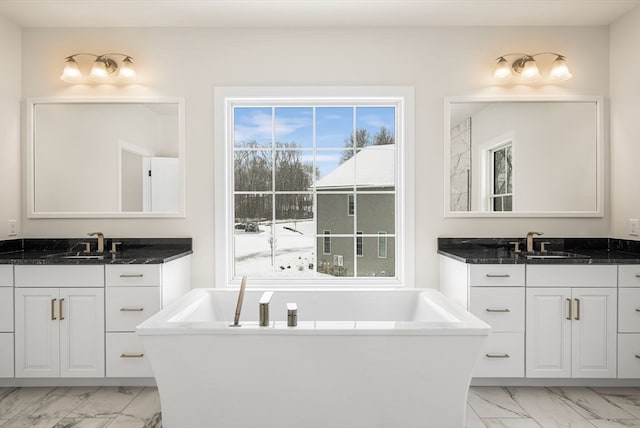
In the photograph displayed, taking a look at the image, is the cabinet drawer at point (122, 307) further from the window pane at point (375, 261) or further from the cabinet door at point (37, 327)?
the window pane at point (375, 261)

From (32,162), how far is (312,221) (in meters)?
2.18

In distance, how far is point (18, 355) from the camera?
2713mm

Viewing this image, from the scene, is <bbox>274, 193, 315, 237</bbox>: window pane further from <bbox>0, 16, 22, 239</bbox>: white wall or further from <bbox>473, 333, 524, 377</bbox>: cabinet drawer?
<bbox>0, 16, 22, 239</bbox>: white wall

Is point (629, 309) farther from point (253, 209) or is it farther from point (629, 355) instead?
point (253, 209)

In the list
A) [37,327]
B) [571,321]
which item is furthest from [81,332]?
[571,321]

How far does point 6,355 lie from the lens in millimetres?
2713

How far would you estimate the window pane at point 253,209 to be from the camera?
3.38m

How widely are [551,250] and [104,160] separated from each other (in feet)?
11.4

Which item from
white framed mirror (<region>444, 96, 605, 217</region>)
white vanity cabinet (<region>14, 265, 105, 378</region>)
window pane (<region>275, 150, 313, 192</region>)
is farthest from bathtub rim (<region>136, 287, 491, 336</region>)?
window pane (<region>275, 150, 313, 192</region>)

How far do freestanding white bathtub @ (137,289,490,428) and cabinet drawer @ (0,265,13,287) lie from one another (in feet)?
4.30

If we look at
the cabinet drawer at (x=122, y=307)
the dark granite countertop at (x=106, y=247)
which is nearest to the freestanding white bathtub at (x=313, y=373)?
the cabinet drawer at (x=122, y=307)

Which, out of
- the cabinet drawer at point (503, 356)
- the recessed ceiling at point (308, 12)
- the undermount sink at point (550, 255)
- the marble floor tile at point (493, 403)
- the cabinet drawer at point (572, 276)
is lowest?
the marble floor tile at point (493, 403)

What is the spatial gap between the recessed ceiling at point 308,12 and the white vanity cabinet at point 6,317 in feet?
5.94

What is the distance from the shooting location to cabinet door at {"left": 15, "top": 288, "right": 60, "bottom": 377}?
107 inches
